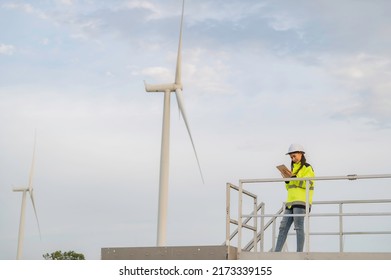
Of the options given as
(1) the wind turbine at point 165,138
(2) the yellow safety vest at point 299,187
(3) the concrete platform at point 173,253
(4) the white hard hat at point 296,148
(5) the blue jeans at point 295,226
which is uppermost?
(1) the wind turbine at point 165,138

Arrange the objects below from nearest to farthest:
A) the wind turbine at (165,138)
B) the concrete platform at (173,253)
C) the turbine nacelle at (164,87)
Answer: the concrete platform at (173,253)
the wind turbine at (165,138)
the turbine nacelle at (164,87)

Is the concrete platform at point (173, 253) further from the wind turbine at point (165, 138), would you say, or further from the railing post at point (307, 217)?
the wind turbine at point (165, 138)

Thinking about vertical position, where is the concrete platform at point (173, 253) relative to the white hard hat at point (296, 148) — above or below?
below

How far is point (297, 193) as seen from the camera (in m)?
16.9

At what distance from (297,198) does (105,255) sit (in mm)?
4123

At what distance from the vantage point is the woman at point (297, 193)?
16.8 meters

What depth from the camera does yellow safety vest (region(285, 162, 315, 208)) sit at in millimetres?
16859

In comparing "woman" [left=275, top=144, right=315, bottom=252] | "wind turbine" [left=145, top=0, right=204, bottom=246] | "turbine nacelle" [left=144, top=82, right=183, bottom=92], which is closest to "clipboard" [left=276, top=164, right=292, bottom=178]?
"woman" [left=275, top=144, right=315, bottom=252]

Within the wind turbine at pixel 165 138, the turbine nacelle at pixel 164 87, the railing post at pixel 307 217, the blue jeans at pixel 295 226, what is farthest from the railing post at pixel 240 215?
the turbine nacelle at pixel 164 87

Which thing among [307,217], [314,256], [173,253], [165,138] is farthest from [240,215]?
[165,138]

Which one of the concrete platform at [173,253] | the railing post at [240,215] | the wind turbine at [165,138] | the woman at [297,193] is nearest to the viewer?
the concrete platform at [173,253]

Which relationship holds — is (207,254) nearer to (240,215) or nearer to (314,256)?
(240,215)

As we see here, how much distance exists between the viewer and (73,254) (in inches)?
3644

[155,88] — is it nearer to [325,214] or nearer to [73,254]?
[325,214]
